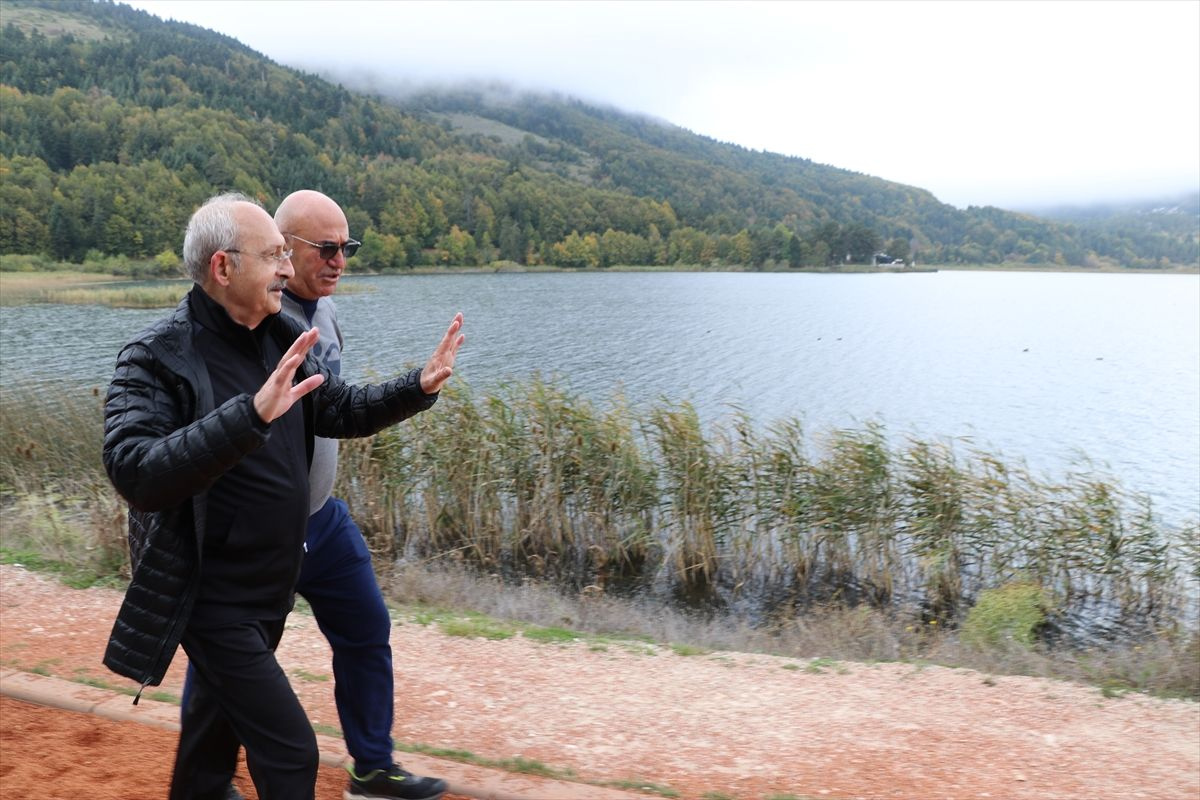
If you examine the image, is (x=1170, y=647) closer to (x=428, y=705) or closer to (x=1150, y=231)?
(x=428, y=705)

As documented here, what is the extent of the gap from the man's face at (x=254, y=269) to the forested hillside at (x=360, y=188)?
68.7 m

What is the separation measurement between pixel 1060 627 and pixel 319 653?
26.4 ft

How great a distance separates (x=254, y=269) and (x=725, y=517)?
352 inches

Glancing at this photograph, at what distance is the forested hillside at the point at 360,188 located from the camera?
7869 cm

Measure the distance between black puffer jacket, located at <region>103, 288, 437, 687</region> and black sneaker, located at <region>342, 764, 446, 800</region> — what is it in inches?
46.4

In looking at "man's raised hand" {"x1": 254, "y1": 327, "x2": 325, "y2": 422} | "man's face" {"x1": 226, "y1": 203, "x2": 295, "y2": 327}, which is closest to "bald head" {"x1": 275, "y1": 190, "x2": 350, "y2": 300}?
"man's face" {"x1": 226, "y1": 203, "x2": 295, "y2": 327}

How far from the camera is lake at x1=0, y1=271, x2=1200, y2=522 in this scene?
19094mm

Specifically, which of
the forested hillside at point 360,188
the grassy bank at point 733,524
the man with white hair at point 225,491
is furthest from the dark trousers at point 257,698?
the forested hillside at point 360,188

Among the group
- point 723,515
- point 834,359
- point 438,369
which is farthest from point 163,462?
point 834,359

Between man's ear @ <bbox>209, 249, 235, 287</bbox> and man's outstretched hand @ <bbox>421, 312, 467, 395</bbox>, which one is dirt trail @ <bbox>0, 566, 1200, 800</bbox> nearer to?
man's outstretched hand @ <bbox>421, 312, 467, 395</bbox>

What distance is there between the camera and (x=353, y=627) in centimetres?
305

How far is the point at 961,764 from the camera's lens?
3922mm

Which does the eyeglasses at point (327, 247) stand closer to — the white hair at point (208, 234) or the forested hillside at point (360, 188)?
the white hair at point (208, 234)

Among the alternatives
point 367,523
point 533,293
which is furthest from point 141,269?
point 367,523
